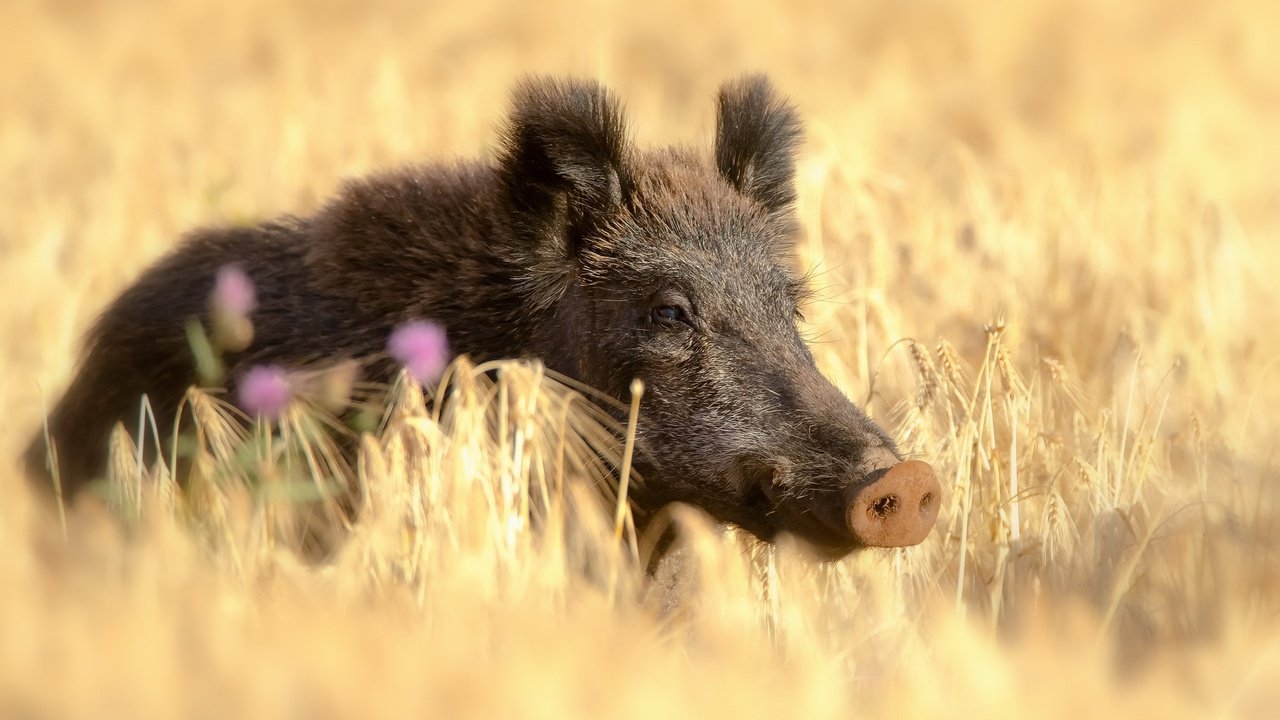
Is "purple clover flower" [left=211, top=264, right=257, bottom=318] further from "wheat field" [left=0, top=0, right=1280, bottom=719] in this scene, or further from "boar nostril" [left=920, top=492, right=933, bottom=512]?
"boar nostril" [left=920, top=492, right=933, bottom=512]

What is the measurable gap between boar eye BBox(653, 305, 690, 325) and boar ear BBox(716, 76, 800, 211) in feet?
2.38

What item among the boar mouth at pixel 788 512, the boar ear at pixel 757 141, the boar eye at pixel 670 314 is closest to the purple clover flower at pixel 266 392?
the boar eye at pixel 670 314

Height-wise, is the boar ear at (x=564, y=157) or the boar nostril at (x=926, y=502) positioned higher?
the boar ear at (x=564, y=157)

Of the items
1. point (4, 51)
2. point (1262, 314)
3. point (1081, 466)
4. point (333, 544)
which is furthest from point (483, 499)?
point (4, 51)

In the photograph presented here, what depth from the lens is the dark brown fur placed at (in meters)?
4.84

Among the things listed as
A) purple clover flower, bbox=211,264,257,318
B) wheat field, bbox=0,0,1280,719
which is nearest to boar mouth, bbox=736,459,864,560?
wheat field, bbox=0,0,1280,719

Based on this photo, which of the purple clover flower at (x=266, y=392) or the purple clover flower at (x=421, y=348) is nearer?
the purple clover flower at (x=266, y=392)

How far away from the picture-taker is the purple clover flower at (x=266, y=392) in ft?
15.0

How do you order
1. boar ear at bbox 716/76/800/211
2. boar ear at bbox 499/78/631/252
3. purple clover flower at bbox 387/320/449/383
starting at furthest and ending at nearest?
boar ear at bbox 716/76/800/211 → boar ear at bbox 499/78/631/252 → purple clover flower at bbox 387/320/449/383

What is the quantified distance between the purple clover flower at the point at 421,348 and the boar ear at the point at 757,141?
1266mm

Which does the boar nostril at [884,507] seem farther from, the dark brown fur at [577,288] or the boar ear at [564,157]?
the boar ear at [564,157]

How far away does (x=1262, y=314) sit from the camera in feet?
26.1

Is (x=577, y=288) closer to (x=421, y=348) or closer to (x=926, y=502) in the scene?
(x=421, y=348)

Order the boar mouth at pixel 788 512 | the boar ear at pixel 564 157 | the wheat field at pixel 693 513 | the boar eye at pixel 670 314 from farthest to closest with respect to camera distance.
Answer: the boar ear at pixel 564 157 → the boar eye at pixel 670 314 → the boar mouth at pixel 788 512 → the wheat field at pixel 693 513
